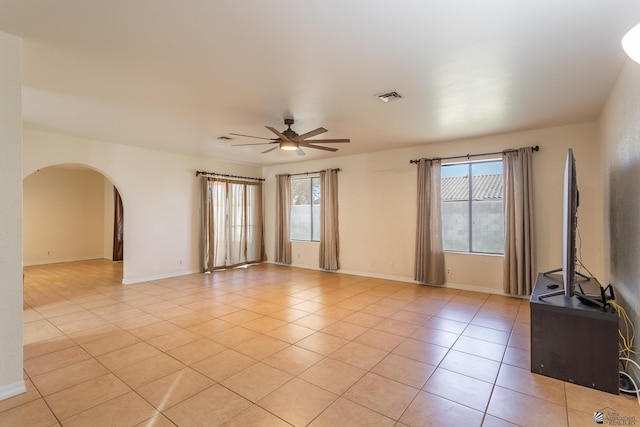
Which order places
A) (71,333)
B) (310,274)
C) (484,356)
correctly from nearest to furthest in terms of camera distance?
(484,356)
(71,333)
(310,274)

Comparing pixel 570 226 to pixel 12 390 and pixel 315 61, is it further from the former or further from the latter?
pixel 12 390

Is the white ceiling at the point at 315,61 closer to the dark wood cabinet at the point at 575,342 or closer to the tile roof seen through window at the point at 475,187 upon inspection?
the tile roof seen through window at the point at 475,187

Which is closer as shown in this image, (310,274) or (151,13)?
(151,13)

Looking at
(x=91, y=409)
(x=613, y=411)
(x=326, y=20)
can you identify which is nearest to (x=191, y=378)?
(x=91, y=409)

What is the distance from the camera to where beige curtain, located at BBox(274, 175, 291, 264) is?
316 inches

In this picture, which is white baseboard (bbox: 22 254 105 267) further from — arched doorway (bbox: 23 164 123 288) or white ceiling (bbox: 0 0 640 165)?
white ceiling (bbox: 0 0 640 165)

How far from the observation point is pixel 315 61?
105 inches

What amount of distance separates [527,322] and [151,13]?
4973 millimetres

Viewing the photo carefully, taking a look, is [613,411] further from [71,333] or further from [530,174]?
[71,333]

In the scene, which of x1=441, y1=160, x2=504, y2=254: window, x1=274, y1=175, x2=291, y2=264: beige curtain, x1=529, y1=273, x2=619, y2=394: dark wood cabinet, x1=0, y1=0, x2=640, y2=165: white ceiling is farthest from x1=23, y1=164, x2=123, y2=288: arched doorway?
x1=529, y1=273, x2=619, y2=394: dark wood cabinet

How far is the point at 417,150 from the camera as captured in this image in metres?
6.02

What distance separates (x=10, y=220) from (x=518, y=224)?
6.09m

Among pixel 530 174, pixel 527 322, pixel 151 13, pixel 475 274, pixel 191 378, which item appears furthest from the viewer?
pixel 475 274

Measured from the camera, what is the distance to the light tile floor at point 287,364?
83.5 inches
